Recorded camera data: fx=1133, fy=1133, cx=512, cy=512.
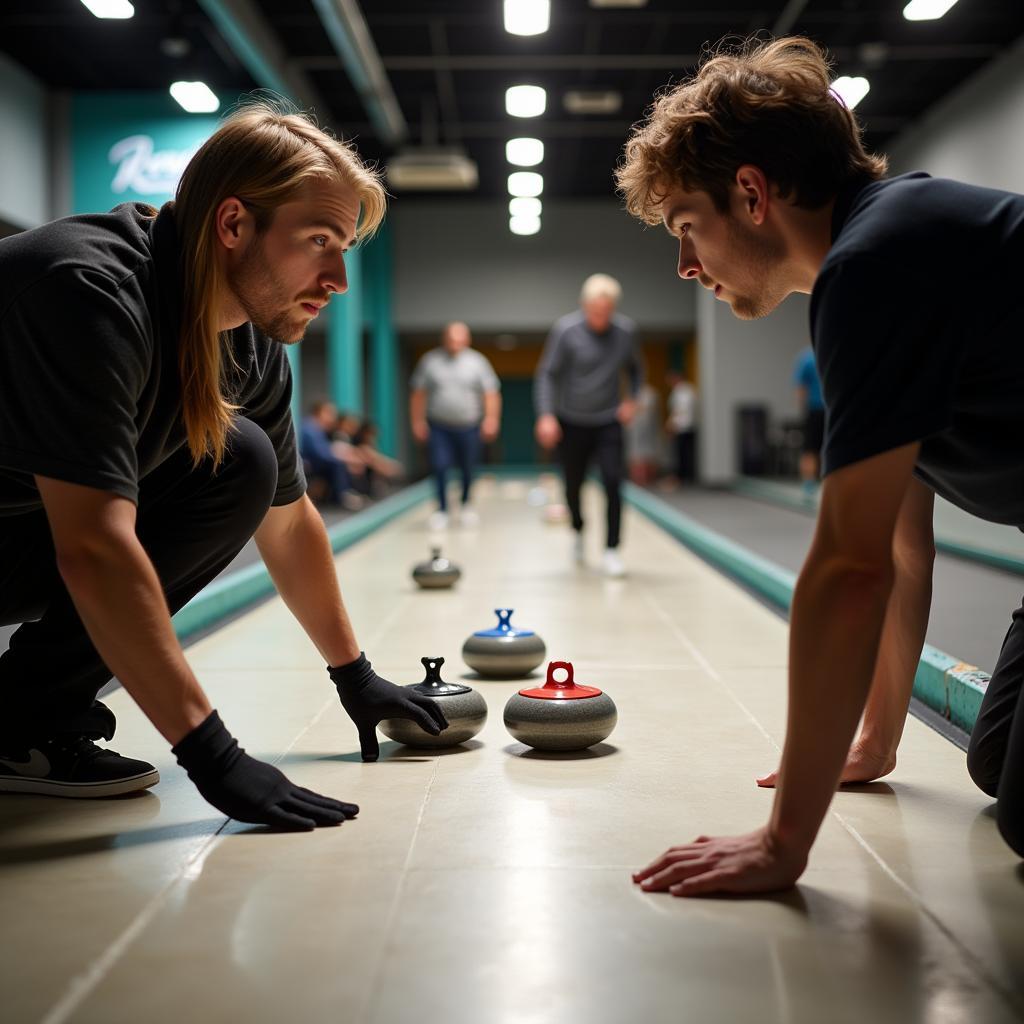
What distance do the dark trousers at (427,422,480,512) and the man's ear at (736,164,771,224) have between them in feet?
24.1

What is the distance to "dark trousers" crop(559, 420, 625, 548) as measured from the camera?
6117 millimetres

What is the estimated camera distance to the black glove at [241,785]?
65.2 inches

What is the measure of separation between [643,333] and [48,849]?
59.8 ft

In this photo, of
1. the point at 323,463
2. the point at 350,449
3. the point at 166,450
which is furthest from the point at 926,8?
the point at 350,449

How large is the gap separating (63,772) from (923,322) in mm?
1643

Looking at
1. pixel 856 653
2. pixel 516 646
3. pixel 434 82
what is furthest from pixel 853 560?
pixel 434 82

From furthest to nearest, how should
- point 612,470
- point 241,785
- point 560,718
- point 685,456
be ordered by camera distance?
point 685,456, point 612,470, point 560,718, point 241,785

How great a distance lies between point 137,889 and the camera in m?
1.61

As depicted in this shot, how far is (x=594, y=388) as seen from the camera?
614 cm

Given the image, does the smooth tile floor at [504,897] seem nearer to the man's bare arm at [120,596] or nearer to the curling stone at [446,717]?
the curling stone at [446,717]

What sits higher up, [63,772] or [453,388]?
[453,388]

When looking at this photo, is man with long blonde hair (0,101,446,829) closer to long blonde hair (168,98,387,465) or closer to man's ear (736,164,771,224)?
long blonde hair (168,98,387,465)

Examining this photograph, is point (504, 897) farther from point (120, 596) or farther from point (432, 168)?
point (432, 168)

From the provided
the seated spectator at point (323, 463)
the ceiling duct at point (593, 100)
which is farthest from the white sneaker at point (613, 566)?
the ceiling duct at point (593, 100)
